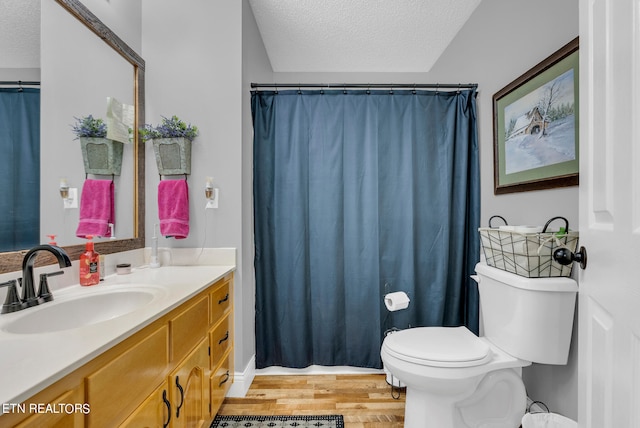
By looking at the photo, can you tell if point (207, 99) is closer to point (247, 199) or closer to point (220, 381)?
point (247, 199)

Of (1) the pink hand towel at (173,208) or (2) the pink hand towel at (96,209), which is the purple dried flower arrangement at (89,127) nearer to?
(2) the pink hand towel at (96,209)

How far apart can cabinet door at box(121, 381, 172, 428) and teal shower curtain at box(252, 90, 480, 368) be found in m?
1.00

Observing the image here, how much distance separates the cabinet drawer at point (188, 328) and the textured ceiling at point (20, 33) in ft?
3.67

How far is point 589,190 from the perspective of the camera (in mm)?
789

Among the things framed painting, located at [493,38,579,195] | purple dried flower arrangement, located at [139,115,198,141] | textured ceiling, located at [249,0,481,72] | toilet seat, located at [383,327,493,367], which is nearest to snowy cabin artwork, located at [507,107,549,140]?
framed painting, located at [493,38,579,195]

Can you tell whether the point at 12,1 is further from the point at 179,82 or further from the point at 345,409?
the point at 345,409

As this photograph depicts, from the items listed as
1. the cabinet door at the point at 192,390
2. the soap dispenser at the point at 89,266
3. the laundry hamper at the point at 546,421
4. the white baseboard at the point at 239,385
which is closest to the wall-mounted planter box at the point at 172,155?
the soap dispenser at the point at 89,266

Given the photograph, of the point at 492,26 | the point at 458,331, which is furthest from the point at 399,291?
the point at 492,26

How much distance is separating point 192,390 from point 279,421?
24.6 inches

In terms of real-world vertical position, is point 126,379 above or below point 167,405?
above

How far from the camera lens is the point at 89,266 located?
4.43 feet

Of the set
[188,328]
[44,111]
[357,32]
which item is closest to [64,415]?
[188,328]

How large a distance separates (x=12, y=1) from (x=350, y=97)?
163cm

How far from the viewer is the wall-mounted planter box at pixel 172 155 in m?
1.78
